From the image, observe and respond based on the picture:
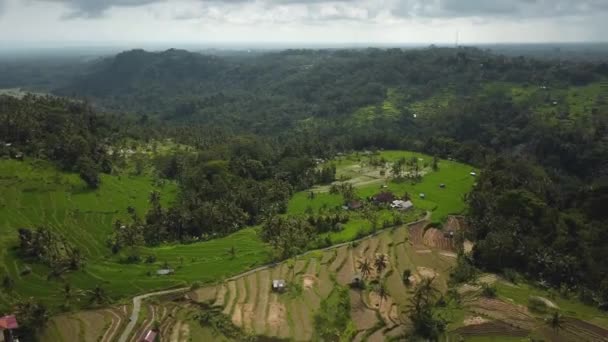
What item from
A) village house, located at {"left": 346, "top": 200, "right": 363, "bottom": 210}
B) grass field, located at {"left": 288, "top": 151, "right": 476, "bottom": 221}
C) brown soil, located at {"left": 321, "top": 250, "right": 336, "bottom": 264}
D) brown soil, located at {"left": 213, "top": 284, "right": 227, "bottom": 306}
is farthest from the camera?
grass field, located at {"left": 288, "top": 151, "right": 476, "bottom": 221}

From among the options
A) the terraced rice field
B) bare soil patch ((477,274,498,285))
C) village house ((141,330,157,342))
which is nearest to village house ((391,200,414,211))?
the terraced rice field

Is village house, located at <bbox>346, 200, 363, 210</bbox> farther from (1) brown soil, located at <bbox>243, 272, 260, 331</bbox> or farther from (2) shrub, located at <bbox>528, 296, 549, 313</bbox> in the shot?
(2) shrub, located at <bbox>528, 296, 549, 313</bbox>

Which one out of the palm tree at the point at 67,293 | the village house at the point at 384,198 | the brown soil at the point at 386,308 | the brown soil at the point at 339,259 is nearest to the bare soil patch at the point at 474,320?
the brown soil at the point at 386,308

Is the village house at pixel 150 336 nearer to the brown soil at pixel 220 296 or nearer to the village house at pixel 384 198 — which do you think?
the brown soil at pixel 220 296

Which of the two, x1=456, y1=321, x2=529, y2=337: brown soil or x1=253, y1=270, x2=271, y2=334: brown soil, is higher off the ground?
x1=253, y1=270, x2=271, y2=334: brown soil

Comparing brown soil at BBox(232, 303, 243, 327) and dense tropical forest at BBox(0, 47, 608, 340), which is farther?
dense tropical forest at BBox(0, 47, 608, 340)

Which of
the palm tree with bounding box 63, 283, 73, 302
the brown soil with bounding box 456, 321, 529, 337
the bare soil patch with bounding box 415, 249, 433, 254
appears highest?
the palm tree with bounding box 63, 283, 73, 302

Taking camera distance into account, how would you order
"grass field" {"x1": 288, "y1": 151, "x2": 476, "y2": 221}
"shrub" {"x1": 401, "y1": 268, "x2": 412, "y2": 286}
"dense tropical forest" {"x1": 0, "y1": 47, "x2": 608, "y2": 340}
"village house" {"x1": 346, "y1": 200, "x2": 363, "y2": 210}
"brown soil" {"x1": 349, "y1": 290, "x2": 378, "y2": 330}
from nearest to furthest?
"brown soil" {"x1": 349, "y1": 290, "x2": 378, "y2": 330}
"shrub" {"x1": 401, "y1": 268, "x2": 412, "y2": 286}
"dense tropical forest" {"x1": 0, "y1": 47, "x2": 608, "y2": 340}
"village house" {"x1": 346, "y1": 200, "x2": 363, "y2": 210}
"grass field" {"x1": 288, "y1": 151, "x2": 476, "y2": 221}

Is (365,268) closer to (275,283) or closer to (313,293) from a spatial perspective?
(313,293)
